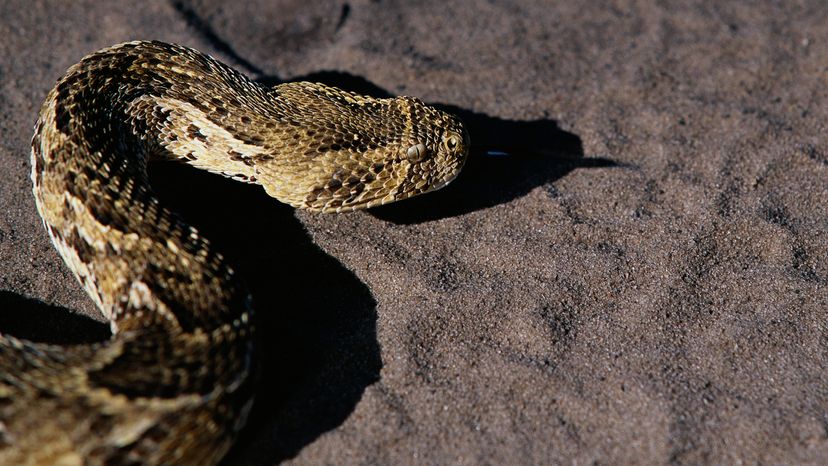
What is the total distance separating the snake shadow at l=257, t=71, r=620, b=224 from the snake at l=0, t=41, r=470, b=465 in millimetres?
368

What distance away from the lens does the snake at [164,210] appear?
410 cm

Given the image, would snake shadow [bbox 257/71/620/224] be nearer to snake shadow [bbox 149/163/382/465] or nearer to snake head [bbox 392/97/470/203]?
snake head [bbox 392/97/470/203]

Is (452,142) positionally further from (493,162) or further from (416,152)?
(493,162)

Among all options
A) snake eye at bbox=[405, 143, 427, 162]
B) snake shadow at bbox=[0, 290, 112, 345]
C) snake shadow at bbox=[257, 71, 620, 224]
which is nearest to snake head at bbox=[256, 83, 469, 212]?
snake eye at bbox=[405, 143, 427, 162]

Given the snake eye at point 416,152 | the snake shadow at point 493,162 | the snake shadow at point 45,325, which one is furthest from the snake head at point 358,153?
the snake shadow at point 45,325

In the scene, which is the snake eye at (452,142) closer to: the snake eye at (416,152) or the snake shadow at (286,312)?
the snake eye at (416,152)

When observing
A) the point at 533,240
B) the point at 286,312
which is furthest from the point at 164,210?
the point at 533,240

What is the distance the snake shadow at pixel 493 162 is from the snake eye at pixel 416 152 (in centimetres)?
56

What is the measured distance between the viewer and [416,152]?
561 cm

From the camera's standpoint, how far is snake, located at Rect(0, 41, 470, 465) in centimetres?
410

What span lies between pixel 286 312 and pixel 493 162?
83.9 inches

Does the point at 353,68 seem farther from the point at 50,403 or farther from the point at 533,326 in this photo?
the point at 50,403

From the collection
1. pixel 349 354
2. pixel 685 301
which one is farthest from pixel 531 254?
pixel 349 354

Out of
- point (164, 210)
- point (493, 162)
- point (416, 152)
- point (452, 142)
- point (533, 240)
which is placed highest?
point (164, 210)
